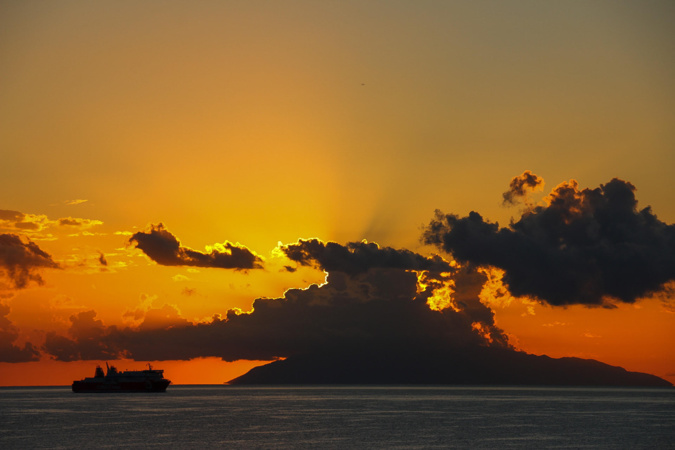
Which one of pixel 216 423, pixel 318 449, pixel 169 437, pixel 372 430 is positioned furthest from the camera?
pixel 216 423

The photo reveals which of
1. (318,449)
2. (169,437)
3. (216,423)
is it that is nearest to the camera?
(318,449)

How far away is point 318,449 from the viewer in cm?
13162

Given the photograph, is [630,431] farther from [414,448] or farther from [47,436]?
[47,436]

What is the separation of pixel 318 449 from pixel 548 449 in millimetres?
38986

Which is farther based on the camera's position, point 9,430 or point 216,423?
point 216,423

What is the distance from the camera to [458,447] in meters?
136

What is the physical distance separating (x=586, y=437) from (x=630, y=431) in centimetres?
2281

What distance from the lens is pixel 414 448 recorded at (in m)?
133

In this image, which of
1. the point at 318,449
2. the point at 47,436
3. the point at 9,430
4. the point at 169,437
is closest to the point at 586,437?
the point at 318,449

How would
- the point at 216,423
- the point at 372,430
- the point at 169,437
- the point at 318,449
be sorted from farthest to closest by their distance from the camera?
the point at 216,423
the point at 372,430
the point at 169,437
the point at 318,449

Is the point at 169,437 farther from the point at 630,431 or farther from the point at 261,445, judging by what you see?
the point at 630,431

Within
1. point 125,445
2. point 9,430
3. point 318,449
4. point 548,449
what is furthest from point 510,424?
point 9,430

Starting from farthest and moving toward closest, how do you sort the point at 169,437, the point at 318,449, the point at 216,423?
the point at 216,423, the point at 169,437, the point at 318,449

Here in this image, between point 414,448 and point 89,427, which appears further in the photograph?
point 89,427
